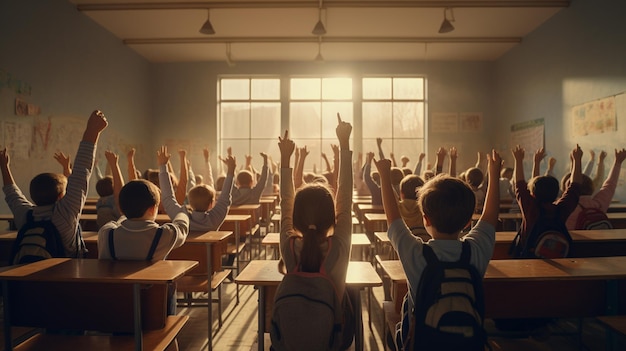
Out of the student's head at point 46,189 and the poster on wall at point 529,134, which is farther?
the poster on wall at point 529,134

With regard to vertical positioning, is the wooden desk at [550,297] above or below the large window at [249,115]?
below

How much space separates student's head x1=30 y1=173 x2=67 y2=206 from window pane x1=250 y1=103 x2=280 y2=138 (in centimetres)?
864

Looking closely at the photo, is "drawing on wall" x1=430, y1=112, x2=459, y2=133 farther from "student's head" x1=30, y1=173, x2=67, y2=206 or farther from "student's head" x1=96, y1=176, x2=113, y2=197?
"student's head" x1=30, y1=173, x2=67, y2=206

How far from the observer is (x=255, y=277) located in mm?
1676

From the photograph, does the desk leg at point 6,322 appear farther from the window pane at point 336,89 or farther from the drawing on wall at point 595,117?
the window pane at point 336,89

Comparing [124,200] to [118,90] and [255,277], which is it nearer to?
[255,277]

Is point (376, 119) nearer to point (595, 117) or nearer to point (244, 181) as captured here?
point (595, 117)

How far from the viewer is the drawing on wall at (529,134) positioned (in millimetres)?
8125

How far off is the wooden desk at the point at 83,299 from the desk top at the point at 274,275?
0.25 meters

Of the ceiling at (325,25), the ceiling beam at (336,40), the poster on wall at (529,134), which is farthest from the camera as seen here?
the ceiling beam at (336,40)

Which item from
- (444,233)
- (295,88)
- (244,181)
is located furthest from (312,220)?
(295,88)

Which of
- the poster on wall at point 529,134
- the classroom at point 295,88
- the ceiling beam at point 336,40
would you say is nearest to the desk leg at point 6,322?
the classroom at point 295,88

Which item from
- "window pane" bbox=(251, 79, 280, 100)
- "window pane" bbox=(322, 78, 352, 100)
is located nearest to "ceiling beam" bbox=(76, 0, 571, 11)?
"window pane" bbox=(322, 78, 352, 100)

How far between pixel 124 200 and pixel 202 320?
4.93ft
